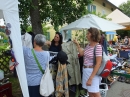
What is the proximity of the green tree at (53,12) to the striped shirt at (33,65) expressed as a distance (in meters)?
2.59

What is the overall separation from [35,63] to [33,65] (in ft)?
0.16

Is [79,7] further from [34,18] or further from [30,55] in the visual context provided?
[30,55]

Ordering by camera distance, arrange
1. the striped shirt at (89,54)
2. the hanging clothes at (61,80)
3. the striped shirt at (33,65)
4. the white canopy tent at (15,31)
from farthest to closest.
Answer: the hanging clothes at (61,80) < the striped shirt at (89,54) < the striped shirt at (33,65) < the white canopy tent at (15,31)

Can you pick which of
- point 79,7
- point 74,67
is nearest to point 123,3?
point 79,7

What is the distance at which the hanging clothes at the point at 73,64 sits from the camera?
3.80m

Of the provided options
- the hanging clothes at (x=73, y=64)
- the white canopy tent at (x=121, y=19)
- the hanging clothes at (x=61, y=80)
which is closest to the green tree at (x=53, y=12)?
the hanging clothes at (x=73, y=64)

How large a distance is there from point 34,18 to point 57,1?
1.09 meters

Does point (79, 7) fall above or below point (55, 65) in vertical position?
above

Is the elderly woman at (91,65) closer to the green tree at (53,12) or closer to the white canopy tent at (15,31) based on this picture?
the white canopy tent at (15,31)

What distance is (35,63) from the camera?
8.41ft

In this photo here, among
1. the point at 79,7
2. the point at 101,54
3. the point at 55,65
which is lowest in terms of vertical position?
the point at 55,65

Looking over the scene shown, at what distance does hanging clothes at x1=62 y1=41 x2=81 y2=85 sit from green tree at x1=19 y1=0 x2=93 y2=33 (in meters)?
1.87

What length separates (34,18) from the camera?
5.48 meters

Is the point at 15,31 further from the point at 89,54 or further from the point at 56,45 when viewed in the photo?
the point at 56,45
